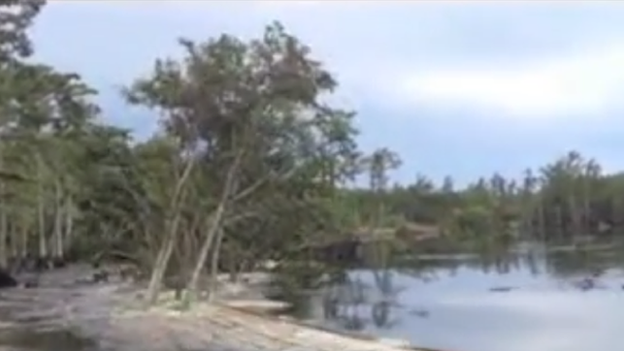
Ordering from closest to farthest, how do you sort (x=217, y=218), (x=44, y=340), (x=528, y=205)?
(x=44, y=340), (x=217, y=218), (x=528, y=205)

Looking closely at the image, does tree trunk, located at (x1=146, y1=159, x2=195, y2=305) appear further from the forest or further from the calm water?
the calm water

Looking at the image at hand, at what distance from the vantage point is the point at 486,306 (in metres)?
47.5

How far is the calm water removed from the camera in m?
35.9

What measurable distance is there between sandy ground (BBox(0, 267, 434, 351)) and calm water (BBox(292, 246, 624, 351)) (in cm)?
507

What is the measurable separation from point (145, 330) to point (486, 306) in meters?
19.8

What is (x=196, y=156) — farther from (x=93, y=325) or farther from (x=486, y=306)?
(x=486, y=306)

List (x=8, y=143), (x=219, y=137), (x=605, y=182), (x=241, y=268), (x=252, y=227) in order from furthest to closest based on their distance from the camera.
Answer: (x=605, y=182), (x=241, y=268), (x=252, y=227), (x=8, y=143), (x=219, y=137)

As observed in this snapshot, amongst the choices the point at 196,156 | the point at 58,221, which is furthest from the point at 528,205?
the point at 196,156

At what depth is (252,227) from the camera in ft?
154

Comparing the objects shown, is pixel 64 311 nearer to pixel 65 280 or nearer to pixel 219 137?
pixel 219 137

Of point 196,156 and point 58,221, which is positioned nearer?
point 196,156

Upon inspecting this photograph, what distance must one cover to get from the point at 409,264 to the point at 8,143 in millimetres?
43323

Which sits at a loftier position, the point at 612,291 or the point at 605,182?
the point at 605,182

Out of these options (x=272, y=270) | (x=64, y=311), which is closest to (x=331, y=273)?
(x=272, y=270)
